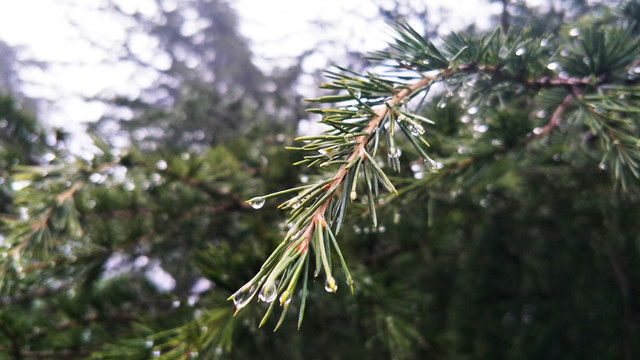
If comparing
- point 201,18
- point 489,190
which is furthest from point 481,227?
point 201,18

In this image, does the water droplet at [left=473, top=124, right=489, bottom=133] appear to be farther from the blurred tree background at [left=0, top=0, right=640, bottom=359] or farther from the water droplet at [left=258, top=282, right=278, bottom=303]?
the water droplet at [left=258, top=282, right=278, bottom=303]

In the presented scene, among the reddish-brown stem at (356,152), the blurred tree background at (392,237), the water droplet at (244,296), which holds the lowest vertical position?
the blurred tree background at (392,237)

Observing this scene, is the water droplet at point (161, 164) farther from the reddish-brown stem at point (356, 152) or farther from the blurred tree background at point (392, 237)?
the reddish-brown stem at point (356, 152)

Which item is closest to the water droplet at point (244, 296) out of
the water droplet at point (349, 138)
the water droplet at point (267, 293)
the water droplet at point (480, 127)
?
the water droplet at point (267, 293)

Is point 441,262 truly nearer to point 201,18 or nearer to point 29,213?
point 29,213

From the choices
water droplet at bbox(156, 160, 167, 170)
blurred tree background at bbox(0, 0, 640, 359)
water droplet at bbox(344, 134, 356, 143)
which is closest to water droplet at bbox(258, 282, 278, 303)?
water droplet at bbox(344, 134, 356, 143)

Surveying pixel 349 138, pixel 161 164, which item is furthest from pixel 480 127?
pixel 161 164

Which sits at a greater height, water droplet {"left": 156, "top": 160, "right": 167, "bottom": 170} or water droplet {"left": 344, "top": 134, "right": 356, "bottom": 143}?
water droplet {"left": 344, "top": 134, "right": 356, "bottom": 143}
